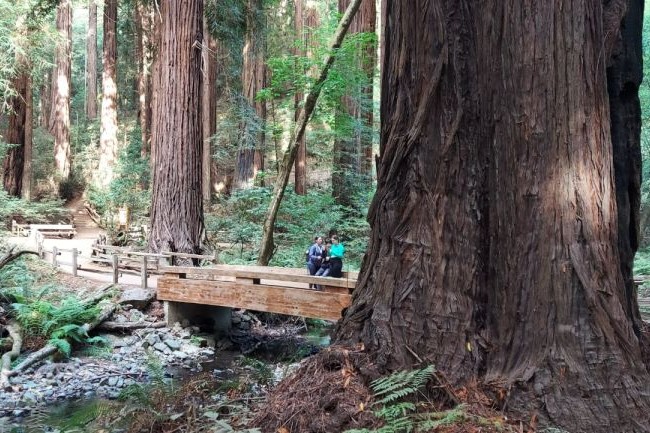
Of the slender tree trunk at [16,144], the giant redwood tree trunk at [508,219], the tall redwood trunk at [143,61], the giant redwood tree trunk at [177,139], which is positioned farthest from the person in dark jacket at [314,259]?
the tall redwood trunk at [143,61]

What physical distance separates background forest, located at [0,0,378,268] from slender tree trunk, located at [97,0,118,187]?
52 mm

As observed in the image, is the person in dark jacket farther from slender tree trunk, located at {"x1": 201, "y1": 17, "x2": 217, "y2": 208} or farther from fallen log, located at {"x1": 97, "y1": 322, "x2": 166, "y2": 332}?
slender tree trunk, located at {"x1": 201, "y1": 17, "x2": 217, "y2": 208}

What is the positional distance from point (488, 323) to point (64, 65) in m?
30.2

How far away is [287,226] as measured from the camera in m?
18.5

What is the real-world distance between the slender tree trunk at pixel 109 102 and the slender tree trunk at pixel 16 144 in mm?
3160

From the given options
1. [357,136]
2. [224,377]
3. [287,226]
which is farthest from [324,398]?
[357,136]

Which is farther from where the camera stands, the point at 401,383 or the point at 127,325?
the point at 127,325

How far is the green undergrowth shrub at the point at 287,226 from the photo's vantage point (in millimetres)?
17328

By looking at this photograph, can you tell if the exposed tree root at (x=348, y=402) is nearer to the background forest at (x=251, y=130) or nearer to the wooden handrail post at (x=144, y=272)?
the wooden handrail post at (x=144, y=272)

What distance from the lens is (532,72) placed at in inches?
140

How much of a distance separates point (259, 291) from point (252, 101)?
15678mm

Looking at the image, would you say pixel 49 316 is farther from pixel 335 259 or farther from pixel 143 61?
pixel 143 61

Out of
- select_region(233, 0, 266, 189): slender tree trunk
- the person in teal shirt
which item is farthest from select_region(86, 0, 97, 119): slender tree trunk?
the person in teal shirt

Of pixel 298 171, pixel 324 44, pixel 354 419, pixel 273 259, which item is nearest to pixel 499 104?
pixel 354 419
